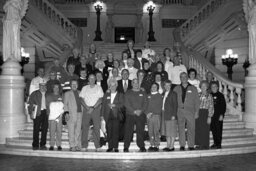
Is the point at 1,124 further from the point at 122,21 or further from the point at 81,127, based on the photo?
the point at 122,21

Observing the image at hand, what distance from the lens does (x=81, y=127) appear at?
28.9 feet

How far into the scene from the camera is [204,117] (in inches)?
351

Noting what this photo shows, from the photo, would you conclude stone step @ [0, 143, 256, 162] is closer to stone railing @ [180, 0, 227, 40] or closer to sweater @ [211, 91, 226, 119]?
sweater @ [211, 91, 226, 119]

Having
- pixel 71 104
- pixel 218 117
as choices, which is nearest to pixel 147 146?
pixel 218 117

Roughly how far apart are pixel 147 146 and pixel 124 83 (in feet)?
5.71

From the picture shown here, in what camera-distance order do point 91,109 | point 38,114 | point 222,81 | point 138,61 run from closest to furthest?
point 91,109
point 38,114
point 138,61
point 222,81

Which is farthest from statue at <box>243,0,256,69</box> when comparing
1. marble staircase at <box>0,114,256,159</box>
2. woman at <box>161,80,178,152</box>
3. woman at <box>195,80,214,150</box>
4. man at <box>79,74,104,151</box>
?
man at <box>79,74,104,151</box>

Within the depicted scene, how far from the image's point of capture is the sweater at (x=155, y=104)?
8.61 metres

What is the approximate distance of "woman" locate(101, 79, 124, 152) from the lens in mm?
8547

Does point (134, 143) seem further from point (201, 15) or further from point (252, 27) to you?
point (201, 15)

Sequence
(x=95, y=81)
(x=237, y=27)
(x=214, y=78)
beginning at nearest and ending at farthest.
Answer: (x=95, y=81) → (x=214, y=78) → (x=237, y=27)

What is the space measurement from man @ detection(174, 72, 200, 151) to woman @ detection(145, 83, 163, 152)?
0.56 m

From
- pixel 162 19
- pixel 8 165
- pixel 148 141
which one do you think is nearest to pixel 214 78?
pixel 148 141

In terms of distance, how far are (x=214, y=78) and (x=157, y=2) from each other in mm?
11792
